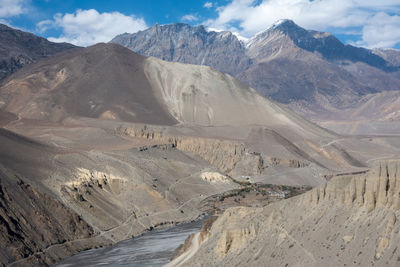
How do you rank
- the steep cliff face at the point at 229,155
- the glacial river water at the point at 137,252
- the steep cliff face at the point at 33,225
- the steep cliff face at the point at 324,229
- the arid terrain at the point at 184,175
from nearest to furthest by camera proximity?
1. the steep cliff face at the point at 324,229
2. the arid terrain at the point at 184,175
3. the glacial river water at the point at 137,252
4. the steep cliff face at the point at 33,225
5. the steep cliff face at the point at 229,155

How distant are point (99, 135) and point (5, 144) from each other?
39.4m

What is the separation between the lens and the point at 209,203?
88938mm

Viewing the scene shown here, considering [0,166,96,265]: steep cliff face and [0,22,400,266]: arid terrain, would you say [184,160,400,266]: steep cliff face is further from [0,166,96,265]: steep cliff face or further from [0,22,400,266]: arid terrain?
[0,166,96,265]: steep cliff face

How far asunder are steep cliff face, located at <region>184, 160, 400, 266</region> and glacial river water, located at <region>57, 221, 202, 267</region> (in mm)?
11268

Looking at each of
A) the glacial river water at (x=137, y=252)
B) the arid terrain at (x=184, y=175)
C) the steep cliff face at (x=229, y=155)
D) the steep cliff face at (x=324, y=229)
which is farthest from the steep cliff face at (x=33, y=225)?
the steep cliff face at (x=229, y=155)

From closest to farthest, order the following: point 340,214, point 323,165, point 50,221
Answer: point 340,214 < point 50,221 < point 323,165

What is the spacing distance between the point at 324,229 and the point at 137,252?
26.5m

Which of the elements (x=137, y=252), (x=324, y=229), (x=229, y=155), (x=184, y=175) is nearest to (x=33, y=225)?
(x=137, y=252)

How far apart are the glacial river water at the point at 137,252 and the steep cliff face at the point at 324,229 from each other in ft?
37.0

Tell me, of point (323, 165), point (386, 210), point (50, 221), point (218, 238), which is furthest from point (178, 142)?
point (386, 210)

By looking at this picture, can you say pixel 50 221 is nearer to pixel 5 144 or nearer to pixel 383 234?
pixel 5 144

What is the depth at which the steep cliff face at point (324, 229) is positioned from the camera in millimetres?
33406

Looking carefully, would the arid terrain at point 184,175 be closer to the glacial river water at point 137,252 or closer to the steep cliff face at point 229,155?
the steep cliff face at point 229,155

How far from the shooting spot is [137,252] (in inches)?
2336
